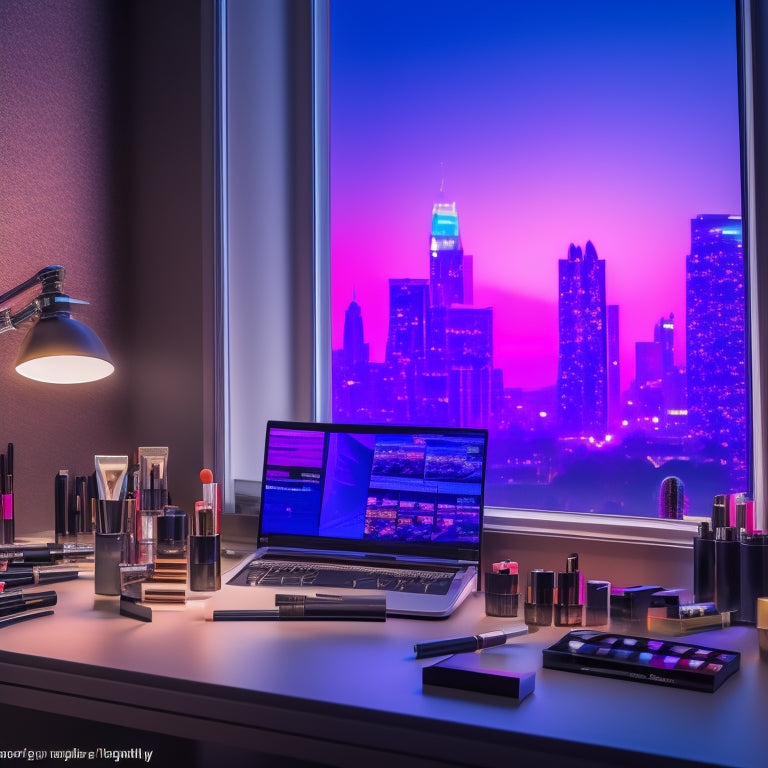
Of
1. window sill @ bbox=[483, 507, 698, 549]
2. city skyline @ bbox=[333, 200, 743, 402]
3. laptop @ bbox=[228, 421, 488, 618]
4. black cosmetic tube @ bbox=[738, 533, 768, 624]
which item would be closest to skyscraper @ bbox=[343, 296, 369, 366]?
city skyline @ bbox=[333, 200, 743, 402]

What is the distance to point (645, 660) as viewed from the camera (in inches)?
38.9

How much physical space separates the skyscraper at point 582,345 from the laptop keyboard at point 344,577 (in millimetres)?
490

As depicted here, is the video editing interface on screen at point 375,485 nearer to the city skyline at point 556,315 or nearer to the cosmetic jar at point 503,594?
the cosmetic jar at point 503,594

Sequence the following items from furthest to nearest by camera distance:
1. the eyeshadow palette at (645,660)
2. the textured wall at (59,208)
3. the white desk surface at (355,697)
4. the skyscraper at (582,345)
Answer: the textured wall at (59,208), the skyscraper at (582,345), the eyeshadow palette at (645,660), the white desk surface at (355,697)

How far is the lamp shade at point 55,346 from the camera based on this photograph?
60.8 inches

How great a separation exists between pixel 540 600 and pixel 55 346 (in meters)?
0.97

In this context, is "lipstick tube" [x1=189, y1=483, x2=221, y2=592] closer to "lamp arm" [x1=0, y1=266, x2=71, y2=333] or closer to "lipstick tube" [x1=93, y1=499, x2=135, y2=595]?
"lipstick tube" [x1=93, y1=499, x2=135, y2=595]

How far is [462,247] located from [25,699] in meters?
1.25

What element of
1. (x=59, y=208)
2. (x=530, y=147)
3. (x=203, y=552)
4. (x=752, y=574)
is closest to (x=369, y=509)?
(x=203, y=552)

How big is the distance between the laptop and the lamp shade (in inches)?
14.7

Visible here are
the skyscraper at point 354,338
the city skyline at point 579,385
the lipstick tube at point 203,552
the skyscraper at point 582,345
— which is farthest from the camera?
the skyscraper at point 354,338

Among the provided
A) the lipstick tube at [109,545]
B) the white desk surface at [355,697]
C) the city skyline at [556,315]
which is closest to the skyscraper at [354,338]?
the city skyline at [556,315]

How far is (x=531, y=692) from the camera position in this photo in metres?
0.93

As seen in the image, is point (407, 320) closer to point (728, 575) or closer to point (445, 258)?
point (445, 258)
